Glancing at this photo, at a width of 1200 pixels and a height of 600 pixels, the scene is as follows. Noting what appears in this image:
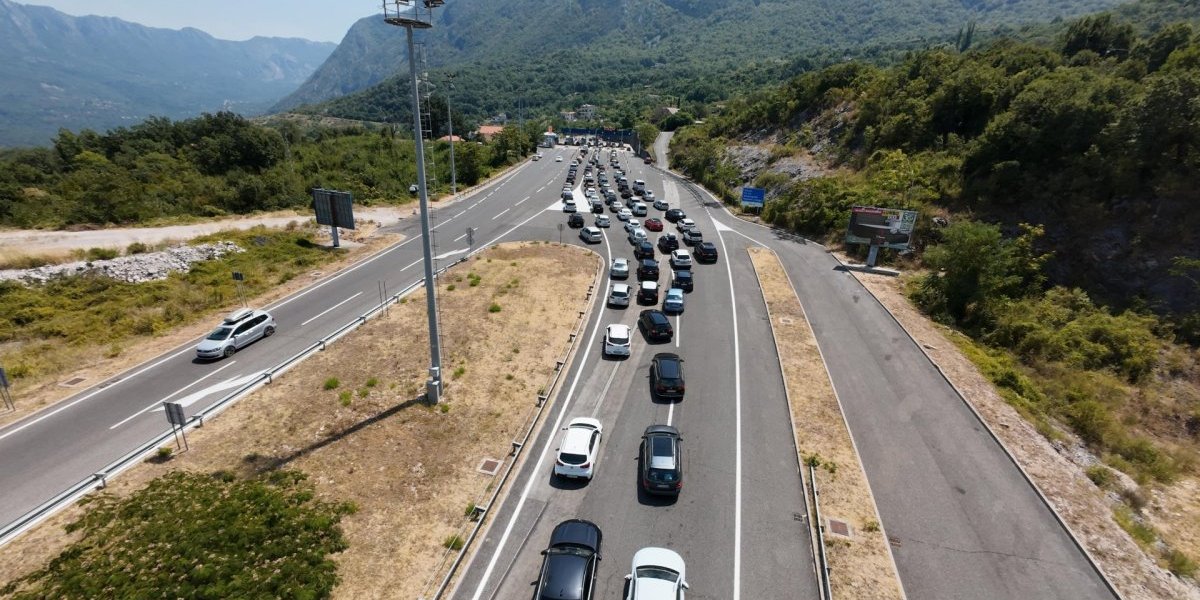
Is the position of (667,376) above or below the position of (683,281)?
below

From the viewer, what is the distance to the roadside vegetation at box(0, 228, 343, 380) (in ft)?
84.3

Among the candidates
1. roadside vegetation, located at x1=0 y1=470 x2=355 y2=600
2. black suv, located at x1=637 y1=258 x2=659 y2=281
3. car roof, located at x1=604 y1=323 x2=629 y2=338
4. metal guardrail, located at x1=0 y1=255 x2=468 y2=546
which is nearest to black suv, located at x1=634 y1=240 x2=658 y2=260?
black suv, located at x1=637 y1=258 x2=659 y2=281

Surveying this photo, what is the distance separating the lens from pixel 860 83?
260ft

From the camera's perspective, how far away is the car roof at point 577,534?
14.8 metres

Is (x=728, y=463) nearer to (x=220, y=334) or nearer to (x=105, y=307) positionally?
(x=220, y=334)

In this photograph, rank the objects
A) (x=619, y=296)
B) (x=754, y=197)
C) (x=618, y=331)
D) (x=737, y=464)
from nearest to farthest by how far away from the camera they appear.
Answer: (x=737, y=464) < (x=618, y=331) < (x=619, y=296) < (x=754, y=197)

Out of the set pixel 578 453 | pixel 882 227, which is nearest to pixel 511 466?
pixel 578 453

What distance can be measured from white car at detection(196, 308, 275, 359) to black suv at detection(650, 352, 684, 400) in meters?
23.1

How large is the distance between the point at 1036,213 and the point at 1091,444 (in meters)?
25.7

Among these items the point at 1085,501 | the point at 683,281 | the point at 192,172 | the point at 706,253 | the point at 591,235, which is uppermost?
the point at 192,172

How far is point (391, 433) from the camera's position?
20.5 m

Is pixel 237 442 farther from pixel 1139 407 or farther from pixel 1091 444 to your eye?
pixel 1139 407

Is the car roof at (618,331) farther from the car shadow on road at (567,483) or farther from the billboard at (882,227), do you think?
the billboard at (882,227)

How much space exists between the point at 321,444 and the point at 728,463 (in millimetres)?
16665
